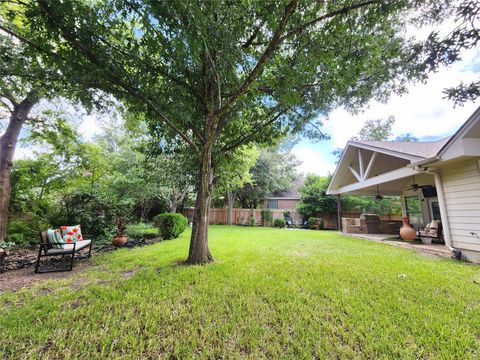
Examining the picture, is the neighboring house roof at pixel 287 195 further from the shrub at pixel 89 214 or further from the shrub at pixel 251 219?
the shrub at pixel 89 214

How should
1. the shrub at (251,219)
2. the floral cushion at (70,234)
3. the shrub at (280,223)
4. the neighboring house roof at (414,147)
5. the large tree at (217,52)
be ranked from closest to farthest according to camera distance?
the large tree at (217,52) < the floral cushion at (70,234) < the neighboring house roof at (414,147) < the shrub at (280,223) < the shrub at (251,219)

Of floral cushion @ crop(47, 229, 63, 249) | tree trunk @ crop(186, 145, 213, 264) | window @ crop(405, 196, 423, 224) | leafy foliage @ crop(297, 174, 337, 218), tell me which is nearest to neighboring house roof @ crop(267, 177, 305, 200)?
leafy foliage @ crop(297, 174, 337, 218)

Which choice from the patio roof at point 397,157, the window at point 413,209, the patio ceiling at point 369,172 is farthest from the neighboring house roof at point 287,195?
the window at point 413,209

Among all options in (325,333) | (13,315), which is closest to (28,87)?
(13,315)

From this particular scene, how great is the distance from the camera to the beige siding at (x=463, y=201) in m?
4.59

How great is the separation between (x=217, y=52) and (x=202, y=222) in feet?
11.4

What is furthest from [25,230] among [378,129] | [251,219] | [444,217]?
[378,129]

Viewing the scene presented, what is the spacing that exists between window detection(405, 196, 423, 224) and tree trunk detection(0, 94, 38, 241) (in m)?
16.4

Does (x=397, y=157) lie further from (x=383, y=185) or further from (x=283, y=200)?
(x=283, y=200)

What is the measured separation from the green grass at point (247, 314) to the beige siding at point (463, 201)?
1358 mm

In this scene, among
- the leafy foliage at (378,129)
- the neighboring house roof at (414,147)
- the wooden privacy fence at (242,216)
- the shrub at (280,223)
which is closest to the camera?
the neighboring house roof at (414,147)

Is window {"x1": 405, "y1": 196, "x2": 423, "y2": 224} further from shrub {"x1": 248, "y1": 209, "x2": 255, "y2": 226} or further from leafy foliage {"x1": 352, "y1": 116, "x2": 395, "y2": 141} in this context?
leafy foliage {"x1": 352, "y1": 116, "x2": 395, "y2": 141}

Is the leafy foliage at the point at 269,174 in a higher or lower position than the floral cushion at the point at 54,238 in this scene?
higher

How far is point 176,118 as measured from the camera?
4.48m
